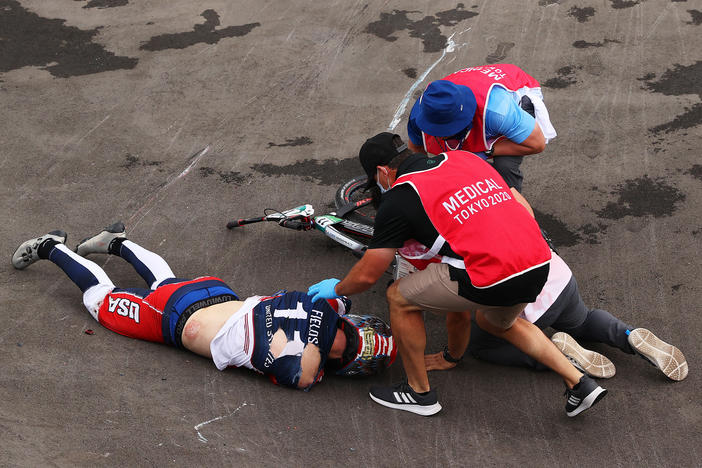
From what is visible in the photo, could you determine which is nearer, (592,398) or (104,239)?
(592,398)

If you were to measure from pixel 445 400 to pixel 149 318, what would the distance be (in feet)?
6.98

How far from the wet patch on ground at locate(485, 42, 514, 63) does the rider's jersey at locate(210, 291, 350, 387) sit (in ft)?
17.8

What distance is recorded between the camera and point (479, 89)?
4.98 metres

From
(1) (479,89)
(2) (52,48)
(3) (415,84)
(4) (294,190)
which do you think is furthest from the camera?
(2) (52,48)

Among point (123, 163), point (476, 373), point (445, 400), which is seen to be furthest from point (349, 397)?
point (123, 163)

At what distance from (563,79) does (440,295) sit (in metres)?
5.38

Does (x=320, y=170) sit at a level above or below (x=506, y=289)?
below

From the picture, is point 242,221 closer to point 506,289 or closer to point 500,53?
point 506,289

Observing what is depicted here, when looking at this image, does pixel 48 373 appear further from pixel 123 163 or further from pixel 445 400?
pixel 123 163

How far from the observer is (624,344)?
4426 mm

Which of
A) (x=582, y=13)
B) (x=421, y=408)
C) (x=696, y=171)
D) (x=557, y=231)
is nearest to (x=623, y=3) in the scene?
(x=582, y=13)

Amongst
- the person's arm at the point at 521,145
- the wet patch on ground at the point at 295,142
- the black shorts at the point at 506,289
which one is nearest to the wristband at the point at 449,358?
the black shorts at the point at 506,289

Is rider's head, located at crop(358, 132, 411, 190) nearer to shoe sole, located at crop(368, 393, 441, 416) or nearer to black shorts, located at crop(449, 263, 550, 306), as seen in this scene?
black shorts, located at crop(449, 263, 550, 306)

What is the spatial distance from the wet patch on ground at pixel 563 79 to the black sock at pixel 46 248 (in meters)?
5.87
